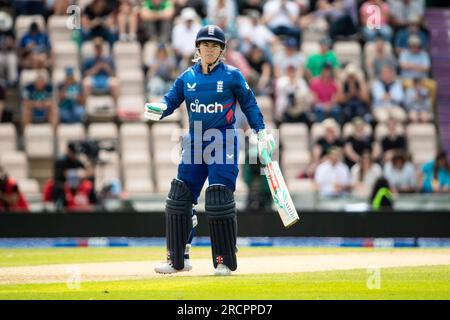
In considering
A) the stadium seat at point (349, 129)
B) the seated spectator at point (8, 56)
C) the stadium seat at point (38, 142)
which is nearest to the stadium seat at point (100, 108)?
the stadium seat at point (38, 142)

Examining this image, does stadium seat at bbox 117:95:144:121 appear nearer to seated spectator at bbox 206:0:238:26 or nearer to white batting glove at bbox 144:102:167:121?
seated spectator at bbox 206:0:238:26

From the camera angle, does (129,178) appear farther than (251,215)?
Yes

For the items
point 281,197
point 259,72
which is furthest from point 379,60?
point 281,197

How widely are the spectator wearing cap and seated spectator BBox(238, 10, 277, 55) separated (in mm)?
2298

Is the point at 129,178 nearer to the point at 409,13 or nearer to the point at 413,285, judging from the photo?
the point at 409,13

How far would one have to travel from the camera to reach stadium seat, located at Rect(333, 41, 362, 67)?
68.8ft

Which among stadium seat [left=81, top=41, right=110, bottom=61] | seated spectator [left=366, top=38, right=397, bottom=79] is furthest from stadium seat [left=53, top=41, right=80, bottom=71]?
seated spectator [left=366, top=38, right=397, bottom=79]

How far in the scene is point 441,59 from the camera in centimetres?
2220

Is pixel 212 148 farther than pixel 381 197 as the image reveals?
No

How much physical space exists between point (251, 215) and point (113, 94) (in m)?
4.03

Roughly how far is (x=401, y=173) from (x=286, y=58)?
3347mm

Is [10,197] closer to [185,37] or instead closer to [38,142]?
[38,142]

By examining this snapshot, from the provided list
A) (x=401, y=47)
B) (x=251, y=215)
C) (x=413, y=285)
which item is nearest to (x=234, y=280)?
(x=413, y=285)
